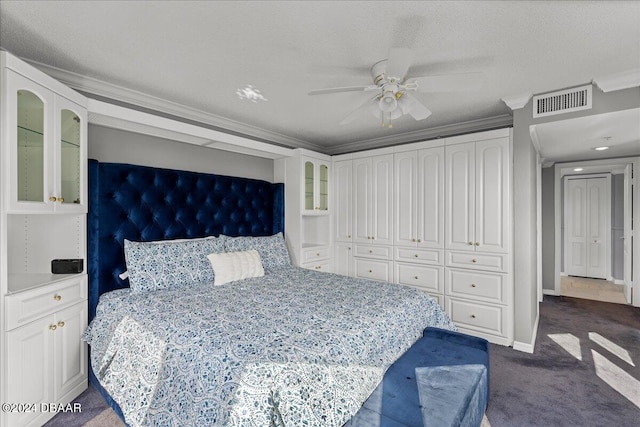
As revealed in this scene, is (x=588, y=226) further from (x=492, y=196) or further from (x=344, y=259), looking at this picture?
(x=344, y=259)

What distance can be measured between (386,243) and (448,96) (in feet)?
6.34

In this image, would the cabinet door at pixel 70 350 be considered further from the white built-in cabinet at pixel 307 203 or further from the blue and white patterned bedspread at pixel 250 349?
the white built-in cabinet at pixel 307 203

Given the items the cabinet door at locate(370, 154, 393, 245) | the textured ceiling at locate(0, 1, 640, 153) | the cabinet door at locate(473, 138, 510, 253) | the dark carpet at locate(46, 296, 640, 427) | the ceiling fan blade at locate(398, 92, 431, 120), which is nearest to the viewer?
the textured ceiling at locate(0, 1, 640, 153)

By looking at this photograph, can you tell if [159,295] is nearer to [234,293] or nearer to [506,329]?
[234,293]

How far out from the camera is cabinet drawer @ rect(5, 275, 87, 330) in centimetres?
178

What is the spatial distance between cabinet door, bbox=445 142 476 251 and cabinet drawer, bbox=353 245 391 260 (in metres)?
0.80

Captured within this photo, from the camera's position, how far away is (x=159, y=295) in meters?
2.39

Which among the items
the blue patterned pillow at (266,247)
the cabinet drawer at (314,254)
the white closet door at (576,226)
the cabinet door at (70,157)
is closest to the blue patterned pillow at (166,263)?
the blue patterned pillow at (266,247)

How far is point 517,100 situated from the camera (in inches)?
116

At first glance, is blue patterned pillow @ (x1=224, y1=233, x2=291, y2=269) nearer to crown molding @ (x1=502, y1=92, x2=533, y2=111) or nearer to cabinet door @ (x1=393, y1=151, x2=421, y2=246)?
cabinet door @ (x1=393, y1=151, x2=421, y2=246)

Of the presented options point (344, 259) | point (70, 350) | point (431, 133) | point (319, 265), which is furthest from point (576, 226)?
point (70, 350)

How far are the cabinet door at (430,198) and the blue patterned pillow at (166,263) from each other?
2463 millimetres

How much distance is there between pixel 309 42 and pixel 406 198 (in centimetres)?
242

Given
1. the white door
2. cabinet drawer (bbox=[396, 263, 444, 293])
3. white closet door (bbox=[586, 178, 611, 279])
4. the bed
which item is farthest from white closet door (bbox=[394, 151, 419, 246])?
white closet door (bbox=[586, 178, 611, 279])
